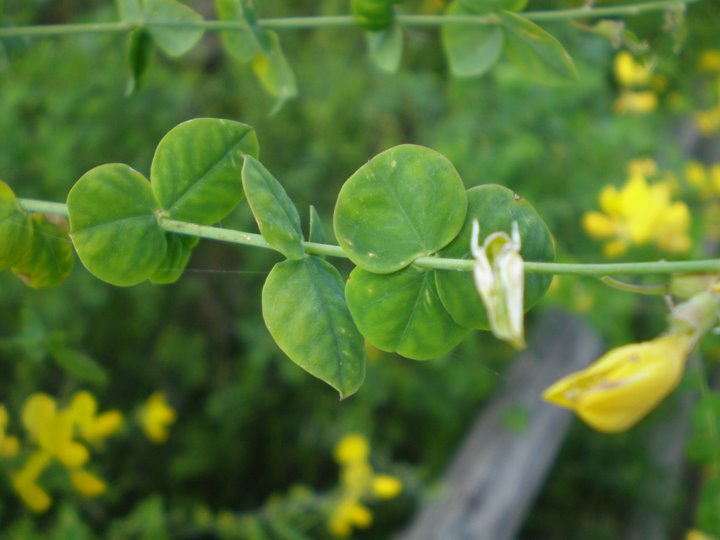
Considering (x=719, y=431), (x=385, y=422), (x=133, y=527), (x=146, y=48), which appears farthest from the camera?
(x=385, y=422)

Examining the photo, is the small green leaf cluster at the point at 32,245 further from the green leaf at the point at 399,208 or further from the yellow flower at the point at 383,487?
the yellow flower at the point at 383,487

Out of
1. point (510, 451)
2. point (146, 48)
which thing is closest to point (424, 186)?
point (146, 48)

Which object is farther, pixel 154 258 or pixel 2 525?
pixel 2 525

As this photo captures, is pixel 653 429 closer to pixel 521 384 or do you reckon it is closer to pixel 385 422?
pixel 521 384

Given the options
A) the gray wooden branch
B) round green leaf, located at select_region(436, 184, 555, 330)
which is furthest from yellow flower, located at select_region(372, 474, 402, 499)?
round green leaf, located at select_region(436, 184, 555, 330)

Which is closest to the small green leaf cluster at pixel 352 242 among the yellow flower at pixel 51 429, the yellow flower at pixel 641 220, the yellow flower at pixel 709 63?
the yellow flower at pixel 51 429

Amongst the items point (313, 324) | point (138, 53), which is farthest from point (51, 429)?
point (313, 324)

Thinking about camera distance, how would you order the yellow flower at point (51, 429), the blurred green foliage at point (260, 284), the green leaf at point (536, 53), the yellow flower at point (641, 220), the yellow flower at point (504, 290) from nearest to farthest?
the yellow flower at point (504, 290), the green leaf at point (536, 53), the yellow flower at point (51, 429), the yellow flower at point (641, 220), the blurred green foliage at point (260, 284)
